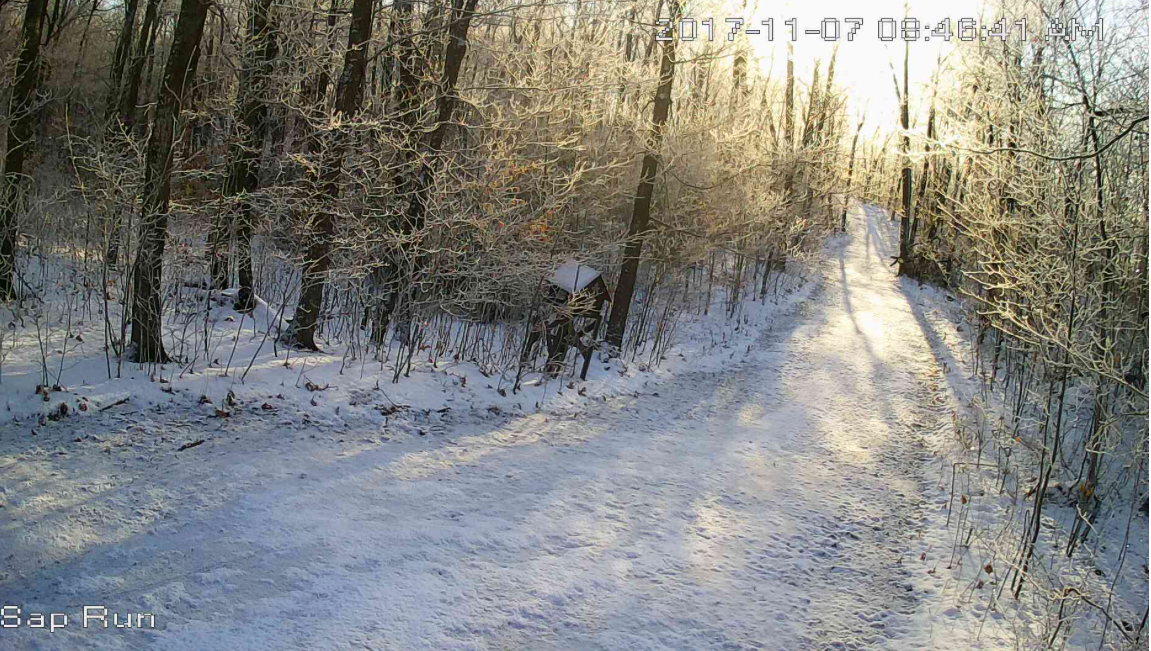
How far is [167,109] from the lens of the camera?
6.89 meters

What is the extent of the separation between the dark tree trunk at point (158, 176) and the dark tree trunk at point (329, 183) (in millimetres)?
1590

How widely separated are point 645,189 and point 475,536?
7.32m

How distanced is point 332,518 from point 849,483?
16.2 feet

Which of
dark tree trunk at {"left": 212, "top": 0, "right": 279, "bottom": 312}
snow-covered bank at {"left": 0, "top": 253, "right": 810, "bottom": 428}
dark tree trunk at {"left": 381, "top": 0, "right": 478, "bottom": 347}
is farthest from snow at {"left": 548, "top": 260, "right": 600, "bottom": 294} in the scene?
dark tree trunk at {"left": 212, "top": 0, "right": 279, "bottom": 312}

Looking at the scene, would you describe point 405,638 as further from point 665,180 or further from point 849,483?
point 665,180

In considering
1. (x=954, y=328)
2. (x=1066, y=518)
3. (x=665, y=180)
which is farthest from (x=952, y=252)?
(x=1066, y=518)

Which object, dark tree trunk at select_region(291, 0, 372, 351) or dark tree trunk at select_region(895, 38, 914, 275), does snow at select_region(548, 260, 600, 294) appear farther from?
dark tree trunk at select_region(895, 38, 914, 275)

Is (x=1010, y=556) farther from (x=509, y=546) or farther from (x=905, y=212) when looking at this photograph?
(x=905, y=212)

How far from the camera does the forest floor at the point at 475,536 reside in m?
4.20

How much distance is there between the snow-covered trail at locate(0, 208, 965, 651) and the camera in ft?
→ 13.7

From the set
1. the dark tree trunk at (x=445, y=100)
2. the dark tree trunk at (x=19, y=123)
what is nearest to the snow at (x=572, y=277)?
the dark tree trunk at (x=445, y=100)

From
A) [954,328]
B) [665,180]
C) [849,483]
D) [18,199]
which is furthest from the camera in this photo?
[954,328]

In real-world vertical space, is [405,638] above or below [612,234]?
below

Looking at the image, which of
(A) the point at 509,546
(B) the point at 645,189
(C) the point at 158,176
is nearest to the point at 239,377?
(C) the point at 158,176
